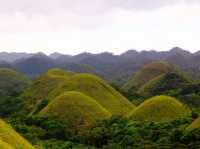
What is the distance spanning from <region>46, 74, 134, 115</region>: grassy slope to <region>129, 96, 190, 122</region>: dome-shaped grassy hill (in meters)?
6.13

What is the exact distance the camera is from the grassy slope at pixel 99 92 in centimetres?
5878

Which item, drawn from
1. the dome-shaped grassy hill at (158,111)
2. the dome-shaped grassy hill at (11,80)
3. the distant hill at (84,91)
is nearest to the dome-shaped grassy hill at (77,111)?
the dome-shaped grassy hill at (158,111)

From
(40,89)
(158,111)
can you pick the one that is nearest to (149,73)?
(40,89)

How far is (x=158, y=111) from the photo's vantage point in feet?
167

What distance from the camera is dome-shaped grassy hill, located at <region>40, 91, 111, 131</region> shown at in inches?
1885

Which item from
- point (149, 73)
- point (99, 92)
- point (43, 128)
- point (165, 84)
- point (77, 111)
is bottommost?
point (43, 128)

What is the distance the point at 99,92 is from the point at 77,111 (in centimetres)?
1273

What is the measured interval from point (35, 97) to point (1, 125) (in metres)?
42.8

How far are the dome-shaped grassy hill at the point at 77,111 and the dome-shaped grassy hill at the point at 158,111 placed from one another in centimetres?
349

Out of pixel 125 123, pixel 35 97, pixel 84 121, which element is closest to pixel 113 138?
pixel 125 123

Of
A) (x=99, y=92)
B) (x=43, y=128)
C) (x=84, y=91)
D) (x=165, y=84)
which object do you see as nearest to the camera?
(x=43, y=128)

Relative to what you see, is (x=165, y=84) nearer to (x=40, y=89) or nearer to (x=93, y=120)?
(x=40, y=89)

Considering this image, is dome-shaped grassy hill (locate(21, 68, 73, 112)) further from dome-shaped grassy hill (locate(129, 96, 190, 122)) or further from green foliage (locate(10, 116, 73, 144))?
dome-shaped grassy hill (locate(129, 96, 190, 122))

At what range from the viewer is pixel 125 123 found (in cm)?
4441
